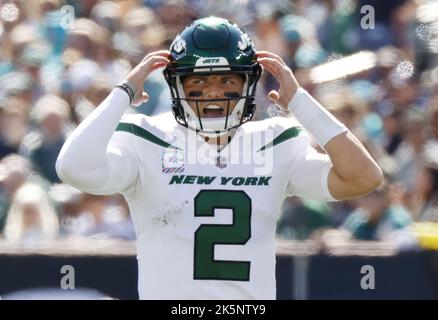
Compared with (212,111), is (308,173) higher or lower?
lower

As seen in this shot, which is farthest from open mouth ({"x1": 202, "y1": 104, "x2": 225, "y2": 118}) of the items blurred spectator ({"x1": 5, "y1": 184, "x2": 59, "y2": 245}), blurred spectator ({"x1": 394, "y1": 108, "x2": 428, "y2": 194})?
blurred spectator ({"x1": 394, "y1": 108, "x2": 428, "y2": 194})

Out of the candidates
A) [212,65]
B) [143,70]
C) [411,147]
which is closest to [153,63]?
[143,70]

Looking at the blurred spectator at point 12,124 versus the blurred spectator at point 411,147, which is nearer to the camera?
the blurred spectator at point 411,147

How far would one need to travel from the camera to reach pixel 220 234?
327 cm

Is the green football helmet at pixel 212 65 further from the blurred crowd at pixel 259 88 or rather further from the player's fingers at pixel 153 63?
the blurred crowd at pixel 259 88

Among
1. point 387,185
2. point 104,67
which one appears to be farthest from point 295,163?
point 104,67

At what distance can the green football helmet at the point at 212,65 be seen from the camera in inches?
131

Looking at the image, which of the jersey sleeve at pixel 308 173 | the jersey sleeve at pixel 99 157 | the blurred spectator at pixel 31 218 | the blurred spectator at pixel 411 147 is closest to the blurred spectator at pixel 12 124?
the blurred spectator at pixel 31 218

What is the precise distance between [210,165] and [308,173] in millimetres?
299

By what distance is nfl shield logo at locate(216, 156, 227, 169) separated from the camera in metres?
3.34

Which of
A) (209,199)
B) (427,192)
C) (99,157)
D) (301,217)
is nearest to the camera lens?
(99,157)

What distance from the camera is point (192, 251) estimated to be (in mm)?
3238

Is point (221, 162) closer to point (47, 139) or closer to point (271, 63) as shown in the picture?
point (271, 63)

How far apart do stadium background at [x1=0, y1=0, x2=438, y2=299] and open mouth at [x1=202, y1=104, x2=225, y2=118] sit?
2033 mm
